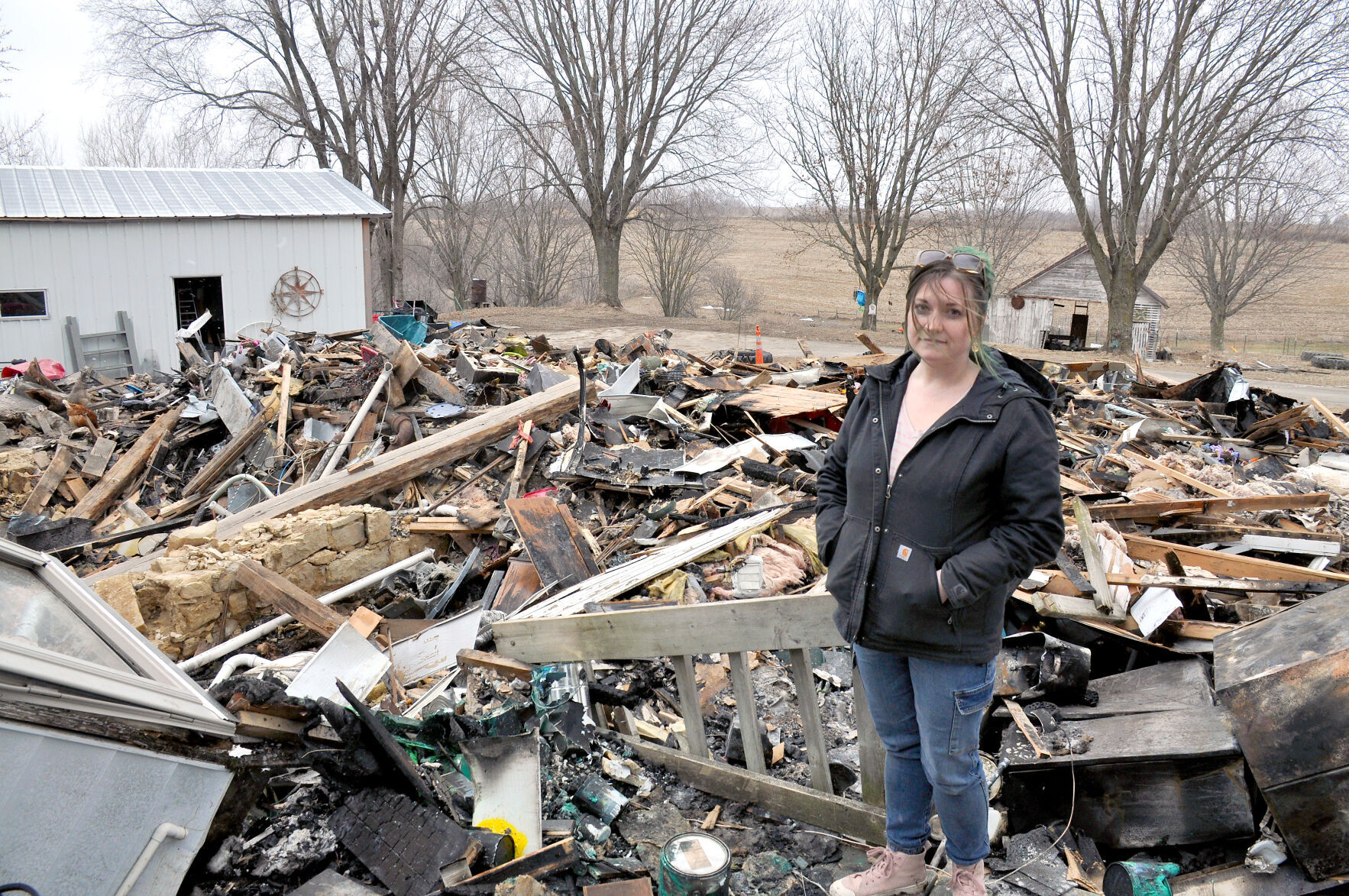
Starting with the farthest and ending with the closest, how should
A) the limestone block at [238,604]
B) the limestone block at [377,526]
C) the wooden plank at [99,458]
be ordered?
the wooden plank at [99,458] → the limestone block at [377,526] → the limestone block at [238,604]

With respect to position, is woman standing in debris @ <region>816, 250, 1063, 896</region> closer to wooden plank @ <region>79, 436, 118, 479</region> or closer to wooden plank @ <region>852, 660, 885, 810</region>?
wooden plank @ <region>852, 660, 885, 810</region>

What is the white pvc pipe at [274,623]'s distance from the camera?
4617 mm

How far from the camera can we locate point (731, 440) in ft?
27.6

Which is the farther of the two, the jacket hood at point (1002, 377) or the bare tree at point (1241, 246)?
the bare tree at point (1241, 246)

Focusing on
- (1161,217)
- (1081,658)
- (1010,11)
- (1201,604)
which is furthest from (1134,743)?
(1010,11)

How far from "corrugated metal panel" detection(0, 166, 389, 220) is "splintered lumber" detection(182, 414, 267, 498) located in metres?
10.6

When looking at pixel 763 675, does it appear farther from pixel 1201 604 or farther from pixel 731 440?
pixel 731 440

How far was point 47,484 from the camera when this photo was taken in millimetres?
8133

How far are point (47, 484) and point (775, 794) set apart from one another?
26.8 feet

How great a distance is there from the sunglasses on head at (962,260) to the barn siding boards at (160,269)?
1769cm

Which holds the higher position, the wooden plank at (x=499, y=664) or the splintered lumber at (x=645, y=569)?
the splintered lumber at (x=645, y=569)

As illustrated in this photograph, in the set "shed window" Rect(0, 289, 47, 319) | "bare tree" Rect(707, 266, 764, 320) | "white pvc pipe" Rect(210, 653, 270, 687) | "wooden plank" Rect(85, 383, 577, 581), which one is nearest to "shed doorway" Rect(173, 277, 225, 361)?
"shed window" Rect(0, 289, 47, 319)

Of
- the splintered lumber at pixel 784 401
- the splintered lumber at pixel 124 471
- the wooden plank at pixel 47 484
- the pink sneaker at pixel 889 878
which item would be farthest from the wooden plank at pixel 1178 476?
the wooden plank at pixel 47 484

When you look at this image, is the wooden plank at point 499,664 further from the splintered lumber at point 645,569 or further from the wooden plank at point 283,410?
the wooden plank at point 283,410
